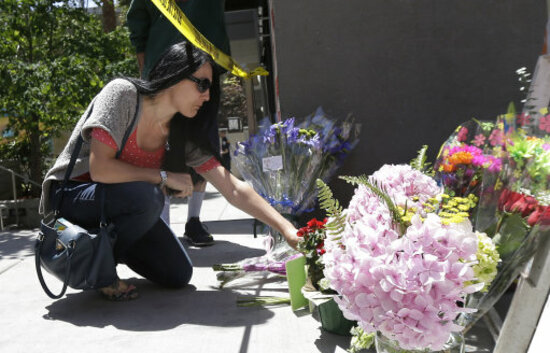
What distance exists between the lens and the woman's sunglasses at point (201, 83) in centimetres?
264

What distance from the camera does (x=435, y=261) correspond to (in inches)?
49.3

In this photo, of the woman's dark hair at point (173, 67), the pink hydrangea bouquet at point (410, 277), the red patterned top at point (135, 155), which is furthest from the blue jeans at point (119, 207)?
the pink hydrangea bouquet at point (410, 277)

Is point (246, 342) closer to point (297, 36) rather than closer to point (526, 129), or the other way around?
point (526, 129)

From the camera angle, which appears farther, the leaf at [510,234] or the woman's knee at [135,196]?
the woman's knee at [135,196]

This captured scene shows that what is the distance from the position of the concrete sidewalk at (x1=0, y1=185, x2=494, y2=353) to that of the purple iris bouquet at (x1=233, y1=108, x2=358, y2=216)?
53 centimetres

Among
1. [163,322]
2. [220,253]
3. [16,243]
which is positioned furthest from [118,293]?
[16,243]

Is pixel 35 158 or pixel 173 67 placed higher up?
pixel 173 67

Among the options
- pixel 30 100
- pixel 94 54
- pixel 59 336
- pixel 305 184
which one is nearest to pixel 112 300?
pixel 59 336

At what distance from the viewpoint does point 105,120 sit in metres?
2.55

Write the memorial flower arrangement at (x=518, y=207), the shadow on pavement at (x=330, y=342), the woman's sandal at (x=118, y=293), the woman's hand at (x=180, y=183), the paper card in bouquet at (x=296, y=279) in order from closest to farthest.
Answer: the memorial flower arrangement at (x=518, y=207) < the shadow on pavement at (x=330, y=342) < the paper card in bouquet at (x=296, y=279) < the woman's hand at (x=180, y=183) < the woman's sandal at (x=118, y=293)

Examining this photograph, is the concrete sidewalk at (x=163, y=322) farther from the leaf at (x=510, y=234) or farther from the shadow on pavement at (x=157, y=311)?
the leaf at (x=510, y=234)

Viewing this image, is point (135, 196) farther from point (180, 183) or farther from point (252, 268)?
point (252, 268)

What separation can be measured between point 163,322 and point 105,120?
40.1 inches

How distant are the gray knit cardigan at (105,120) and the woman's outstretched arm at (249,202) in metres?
0.55
